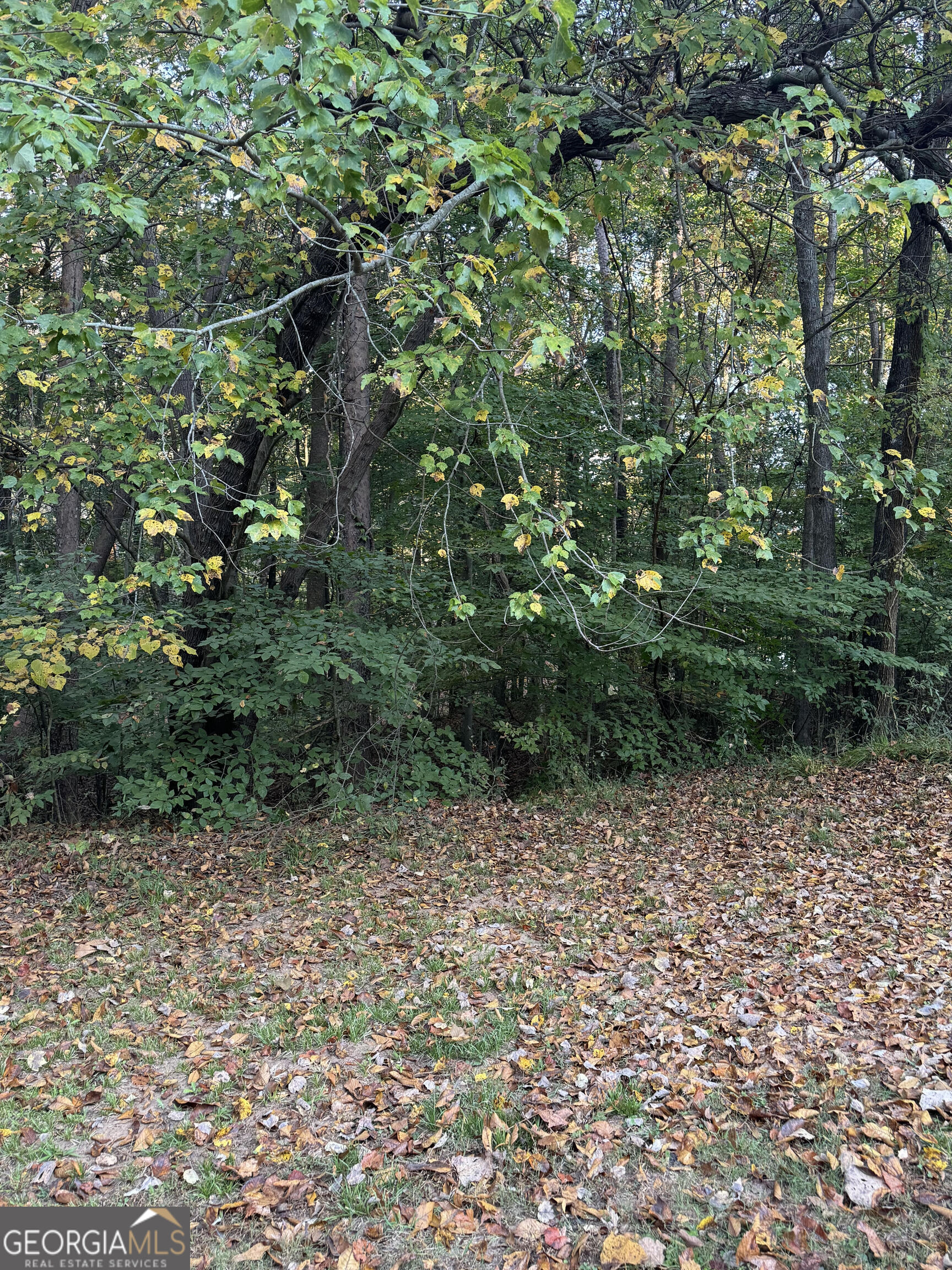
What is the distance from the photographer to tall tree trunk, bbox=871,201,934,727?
8961 millimetres

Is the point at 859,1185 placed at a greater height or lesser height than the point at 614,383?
lesser

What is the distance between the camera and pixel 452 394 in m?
7.10

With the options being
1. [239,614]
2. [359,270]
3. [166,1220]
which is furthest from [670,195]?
[166,1220]

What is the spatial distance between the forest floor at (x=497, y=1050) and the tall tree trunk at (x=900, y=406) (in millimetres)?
3265

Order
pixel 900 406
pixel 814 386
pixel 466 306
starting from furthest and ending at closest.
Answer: pixel 814 386 → pixel 900 406 → pixel 466 306

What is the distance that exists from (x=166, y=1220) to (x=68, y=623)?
5080 millimetres

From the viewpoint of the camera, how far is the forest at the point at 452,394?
4.11m

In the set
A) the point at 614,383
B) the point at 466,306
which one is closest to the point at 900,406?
the point at 614,383

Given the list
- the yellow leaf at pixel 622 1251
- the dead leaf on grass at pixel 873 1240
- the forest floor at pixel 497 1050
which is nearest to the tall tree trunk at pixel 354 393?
the forest floor at pixel 497 1050

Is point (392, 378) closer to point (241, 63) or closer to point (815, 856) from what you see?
point (241, 63)

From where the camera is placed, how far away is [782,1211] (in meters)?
2.63

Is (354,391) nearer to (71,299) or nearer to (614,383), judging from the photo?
(71,299)

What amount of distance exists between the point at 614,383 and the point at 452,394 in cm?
471

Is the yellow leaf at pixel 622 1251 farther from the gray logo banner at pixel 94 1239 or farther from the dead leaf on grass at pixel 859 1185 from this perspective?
the gray logo banner at pixel 94 1239
